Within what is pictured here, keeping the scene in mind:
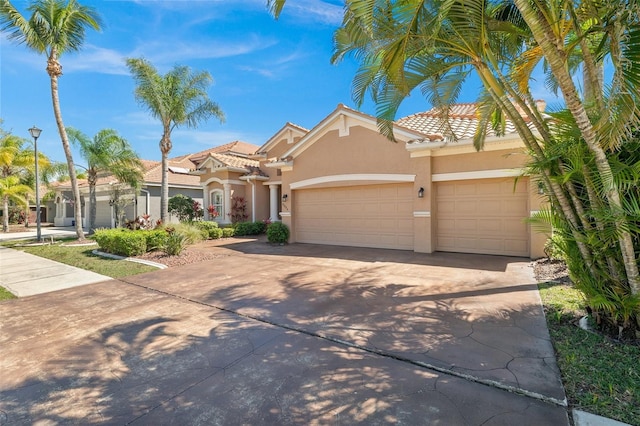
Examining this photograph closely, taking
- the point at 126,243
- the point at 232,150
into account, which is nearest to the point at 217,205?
the point at 232,150

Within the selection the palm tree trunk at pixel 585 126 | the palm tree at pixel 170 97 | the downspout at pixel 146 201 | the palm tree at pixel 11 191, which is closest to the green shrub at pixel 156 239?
the palm tree at pixel 170 97

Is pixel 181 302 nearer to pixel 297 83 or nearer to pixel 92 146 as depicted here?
pixel 297 83

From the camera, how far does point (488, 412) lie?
2.73m

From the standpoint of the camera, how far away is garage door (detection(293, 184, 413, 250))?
37.8 ft

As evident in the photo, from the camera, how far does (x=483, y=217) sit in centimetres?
1015

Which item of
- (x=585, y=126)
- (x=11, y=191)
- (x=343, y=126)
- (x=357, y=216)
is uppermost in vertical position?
(x=343, y=126)

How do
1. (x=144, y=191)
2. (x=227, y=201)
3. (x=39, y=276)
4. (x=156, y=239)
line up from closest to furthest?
(x=39, y=276)
(x=156, y=239)
(x=227, y=201)
(x=144, y=191)

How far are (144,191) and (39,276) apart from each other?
15041 mm

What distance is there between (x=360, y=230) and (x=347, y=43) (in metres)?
7.46

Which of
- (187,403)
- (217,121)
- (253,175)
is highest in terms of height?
(217,121)

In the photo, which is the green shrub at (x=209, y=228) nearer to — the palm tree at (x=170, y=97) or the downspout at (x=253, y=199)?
the palm tree at (x=170, y=97)

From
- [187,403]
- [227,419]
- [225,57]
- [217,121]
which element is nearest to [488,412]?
[227,419]

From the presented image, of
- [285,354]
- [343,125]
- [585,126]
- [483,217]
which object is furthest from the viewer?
[343,125]

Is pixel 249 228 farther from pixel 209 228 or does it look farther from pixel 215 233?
pixel 209 228
